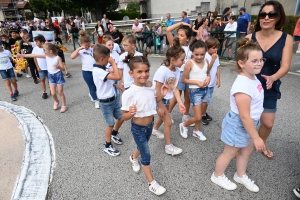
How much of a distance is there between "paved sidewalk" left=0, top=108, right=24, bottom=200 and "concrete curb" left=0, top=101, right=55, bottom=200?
69 millimetres


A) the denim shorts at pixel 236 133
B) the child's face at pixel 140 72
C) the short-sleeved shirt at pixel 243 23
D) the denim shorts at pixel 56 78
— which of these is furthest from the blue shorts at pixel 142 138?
the short-sleeved shirt at pixel 243 23

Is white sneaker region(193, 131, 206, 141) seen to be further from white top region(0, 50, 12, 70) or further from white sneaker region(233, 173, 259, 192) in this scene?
white top region(0, 50, 12, 70)

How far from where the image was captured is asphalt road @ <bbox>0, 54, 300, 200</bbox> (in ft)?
7.74

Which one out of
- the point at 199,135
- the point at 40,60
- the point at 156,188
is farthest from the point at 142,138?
the point at 40,60

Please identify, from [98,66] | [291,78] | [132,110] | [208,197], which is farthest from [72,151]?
[291,78]

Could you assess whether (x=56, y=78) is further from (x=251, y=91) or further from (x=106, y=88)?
(x=251, y=91)

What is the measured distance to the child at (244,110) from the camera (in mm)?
1818

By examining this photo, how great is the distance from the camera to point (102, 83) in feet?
9.53

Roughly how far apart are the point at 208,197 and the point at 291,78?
5.12 meters

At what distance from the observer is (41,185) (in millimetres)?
2482

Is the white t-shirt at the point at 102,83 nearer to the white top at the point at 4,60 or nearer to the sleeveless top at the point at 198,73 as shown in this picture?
the sleeveless top at the point at 198,73

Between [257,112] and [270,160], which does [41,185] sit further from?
[270,160]

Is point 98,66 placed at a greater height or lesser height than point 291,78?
greater

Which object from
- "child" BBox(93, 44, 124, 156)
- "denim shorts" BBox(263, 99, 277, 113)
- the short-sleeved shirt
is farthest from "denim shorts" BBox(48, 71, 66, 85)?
the short-sleeved shirt
